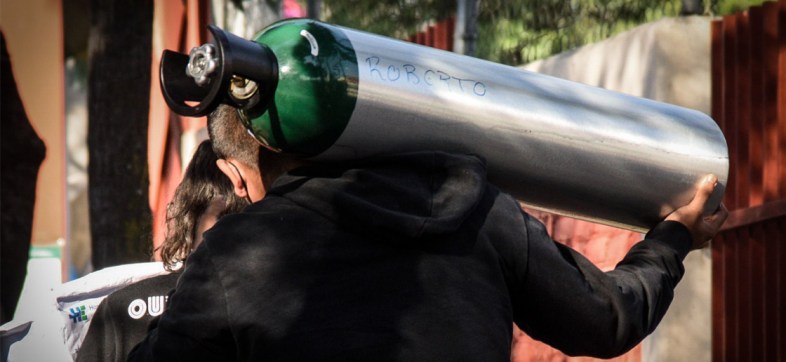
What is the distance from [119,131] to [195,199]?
324cm

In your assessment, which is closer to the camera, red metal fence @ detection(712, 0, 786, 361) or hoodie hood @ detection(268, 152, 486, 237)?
hoodie hood @ detection(268, 152, 486, 237)

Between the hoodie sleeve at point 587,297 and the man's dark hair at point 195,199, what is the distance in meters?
1.44

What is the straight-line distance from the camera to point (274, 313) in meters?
2.26

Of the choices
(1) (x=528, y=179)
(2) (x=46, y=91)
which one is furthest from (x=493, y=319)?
(2) (x=46, y=91)

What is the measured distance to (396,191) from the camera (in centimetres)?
233

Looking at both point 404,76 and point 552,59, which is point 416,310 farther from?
point 552,59

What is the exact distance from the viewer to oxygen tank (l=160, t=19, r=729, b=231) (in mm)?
2299

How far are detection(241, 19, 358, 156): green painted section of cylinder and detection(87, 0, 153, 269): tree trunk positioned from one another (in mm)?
4439

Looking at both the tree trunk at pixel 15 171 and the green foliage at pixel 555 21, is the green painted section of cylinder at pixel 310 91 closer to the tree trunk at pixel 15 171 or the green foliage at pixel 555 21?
the green foliage at pixel 555 21

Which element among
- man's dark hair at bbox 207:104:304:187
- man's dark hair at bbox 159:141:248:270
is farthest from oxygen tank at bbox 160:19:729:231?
man's dark hair at bbox 159:141:248:270

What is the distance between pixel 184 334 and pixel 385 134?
51 cm

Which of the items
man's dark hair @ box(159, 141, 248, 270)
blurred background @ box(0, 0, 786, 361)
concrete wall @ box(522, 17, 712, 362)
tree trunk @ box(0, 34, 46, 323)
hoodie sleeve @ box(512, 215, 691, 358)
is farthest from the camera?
tree trunk @ box(0, 34, 46, 323)

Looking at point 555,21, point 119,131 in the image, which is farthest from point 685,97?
point 119,131

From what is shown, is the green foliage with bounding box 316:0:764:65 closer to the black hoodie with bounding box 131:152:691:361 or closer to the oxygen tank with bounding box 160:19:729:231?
the oxygen tank with bounding box 160:19:729:231
